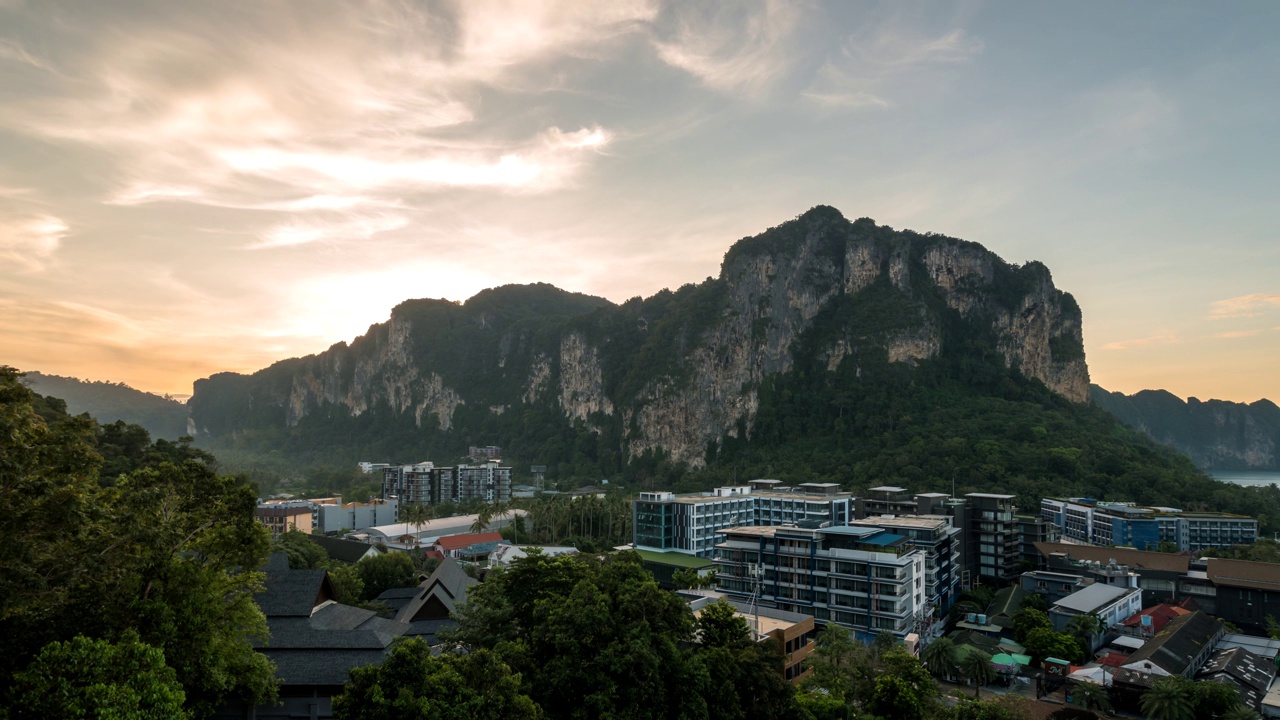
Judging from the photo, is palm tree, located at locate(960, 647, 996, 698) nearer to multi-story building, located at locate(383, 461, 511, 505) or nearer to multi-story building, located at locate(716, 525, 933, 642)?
multi-story building, located at locate(716, 525, 933, 642)

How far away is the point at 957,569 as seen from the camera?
5138 centimetres

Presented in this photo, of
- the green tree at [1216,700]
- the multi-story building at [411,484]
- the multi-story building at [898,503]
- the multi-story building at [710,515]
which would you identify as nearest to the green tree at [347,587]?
the multi-story building at [710,515]

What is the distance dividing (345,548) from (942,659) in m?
46.3

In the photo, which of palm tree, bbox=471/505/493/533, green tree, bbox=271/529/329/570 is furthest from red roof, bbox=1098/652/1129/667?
palm tree, bbox=471/505/493/533

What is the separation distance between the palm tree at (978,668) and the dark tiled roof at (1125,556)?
2127cm

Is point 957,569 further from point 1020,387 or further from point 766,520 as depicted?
point 1020,387

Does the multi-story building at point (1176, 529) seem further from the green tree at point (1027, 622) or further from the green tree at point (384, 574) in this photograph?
the green tree at point (384, 574)

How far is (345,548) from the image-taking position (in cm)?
5794

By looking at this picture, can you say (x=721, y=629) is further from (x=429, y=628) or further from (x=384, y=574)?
(x=384, y=574)

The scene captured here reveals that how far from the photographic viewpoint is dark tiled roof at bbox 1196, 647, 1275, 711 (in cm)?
3070

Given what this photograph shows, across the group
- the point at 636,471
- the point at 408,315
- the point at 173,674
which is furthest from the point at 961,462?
the point at 408,315

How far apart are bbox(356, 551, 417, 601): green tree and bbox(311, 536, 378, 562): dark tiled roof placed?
10.7 meters

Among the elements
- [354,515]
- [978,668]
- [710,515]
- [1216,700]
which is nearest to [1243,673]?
[1216,700]

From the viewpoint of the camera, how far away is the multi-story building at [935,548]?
145 ft
